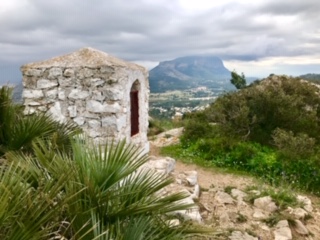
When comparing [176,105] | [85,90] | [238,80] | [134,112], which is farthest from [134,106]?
[176,105]

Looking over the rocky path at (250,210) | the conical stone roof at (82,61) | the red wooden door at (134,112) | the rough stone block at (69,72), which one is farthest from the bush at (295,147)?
the rough stone block at (69,72)

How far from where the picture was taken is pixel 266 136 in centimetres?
1158

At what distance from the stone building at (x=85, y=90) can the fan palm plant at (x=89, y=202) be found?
4460 mm

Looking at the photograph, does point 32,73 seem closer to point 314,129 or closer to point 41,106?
point 41,106

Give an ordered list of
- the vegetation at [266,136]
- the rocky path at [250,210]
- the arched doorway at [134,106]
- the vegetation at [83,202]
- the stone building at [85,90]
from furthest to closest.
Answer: the vegetation at [266,136] < the arched doorway at [134,106] < the stone building at [85,90] < the rocky path at [250,210] < the vegetation at [83,202]

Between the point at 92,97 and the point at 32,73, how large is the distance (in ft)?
4.55

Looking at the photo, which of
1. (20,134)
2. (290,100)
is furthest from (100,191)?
(290,100)

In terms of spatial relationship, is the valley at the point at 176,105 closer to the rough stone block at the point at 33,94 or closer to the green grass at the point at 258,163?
the green grass at the point at 258,163

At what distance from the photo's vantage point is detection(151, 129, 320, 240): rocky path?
6.35 metres

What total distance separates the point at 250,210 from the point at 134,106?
3740 millimetres

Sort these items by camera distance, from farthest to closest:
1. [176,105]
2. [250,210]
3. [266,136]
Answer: [176,105] → [266,136] → [250,210]

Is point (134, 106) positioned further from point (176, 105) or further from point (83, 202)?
point (176, 105)

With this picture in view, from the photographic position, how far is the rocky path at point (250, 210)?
6.35 m

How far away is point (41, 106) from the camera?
8.20m
